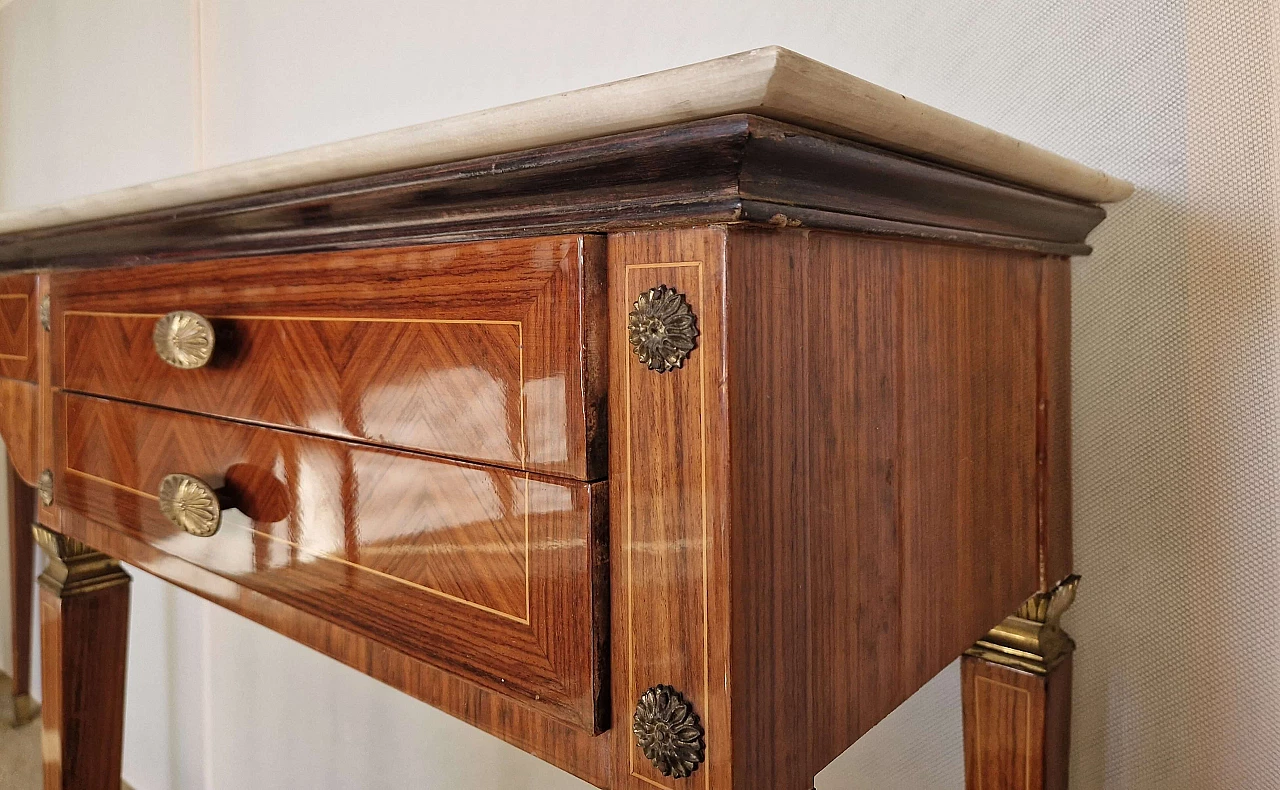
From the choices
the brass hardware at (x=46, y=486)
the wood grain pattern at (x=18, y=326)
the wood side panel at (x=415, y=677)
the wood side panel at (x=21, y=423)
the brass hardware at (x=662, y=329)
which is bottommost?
the wood side panel at (x=415, y=677)

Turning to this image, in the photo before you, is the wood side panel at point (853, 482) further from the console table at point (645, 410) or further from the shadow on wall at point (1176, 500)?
the shadow on wall at point (1176, 500)

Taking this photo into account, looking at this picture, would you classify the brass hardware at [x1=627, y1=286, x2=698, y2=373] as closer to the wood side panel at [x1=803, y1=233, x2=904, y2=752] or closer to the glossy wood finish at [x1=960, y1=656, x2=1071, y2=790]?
the wood side panel at [x1=803, y1=233, x2=904, y2=752]

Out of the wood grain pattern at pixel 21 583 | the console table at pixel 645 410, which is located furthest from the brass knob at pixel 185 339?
the wood grain pattern at pixel 21 583

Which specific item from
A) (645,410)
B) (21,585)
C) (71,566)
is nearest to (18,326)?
(71,566)

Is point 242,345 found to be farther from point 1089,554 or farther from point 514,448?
point 1089,554

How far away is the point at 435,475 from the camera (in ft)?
1.23

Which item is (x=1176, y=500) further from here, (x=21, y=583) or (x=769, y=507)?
(x=21, y=583)

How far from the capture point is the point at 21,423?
693 mm

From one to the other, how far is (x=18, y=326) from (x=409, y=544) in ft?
1.69

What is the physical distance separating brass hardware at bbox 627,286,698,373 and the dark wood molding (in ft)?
0.08

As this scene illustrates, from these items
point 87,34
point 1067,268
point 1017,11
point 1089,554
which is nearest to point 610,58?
point 1017,11

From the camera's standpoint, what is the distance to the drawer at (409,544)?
33 centimetres

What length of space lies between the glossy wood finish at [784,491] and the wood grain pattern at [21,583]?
159 cm

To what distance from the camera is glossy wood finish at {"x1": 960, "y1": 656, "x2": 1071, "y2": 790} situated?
0.54 metres
